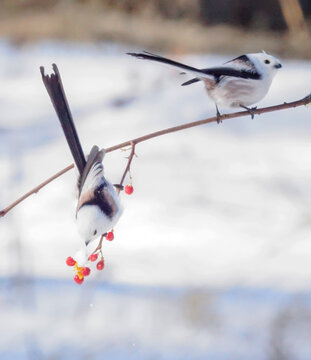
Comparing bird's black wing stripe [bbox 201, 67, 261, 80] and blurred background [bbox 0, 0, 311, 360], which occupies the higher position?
blurred background [bbox 0, 0, 311, 360]

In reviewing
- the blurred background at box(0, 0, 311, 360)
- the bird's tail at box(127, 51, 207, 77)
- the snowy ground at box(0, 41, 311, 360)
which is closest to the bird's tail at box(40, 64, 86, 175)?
the bird's tail at box(127, 51, 207, 77)

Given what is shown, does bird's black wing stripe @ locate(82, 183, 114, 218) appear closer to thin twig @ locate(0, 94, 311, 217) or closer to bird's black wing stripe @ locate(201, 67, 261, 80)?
thin twig @ locate(0, 94, 311, 217)

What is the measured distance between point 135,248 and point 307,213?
1139mm

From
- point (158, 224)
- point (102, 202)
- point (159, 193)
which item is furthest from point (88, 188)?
point (159, 193)

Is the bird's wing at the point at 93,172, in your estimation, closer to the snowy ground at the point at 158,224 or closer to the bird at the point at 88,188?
the bird at the point at 88,188

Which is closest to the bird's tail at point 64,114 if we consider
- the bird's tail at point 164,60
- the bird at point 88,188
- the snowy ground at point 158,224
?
the bird at point 88,188

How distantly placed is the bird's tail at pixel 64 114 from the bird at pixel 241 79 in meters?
0.12

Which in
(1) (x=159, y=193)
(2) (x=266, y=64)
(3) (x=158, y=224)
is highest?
(1) (x=159, y=193)

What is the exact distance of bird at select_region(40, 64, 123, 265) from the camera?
678 mm

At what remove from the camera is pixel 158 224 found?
4625 millimetres

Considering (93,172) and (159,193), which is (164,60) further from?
(159,193)

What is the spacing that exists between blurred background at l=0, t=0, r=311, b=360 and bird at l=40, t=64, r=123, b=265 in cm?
224

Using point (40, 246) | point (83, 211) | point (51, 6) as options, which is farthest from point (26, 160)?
point (83, 211)

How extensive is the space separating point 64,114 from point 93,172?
0.06 m
